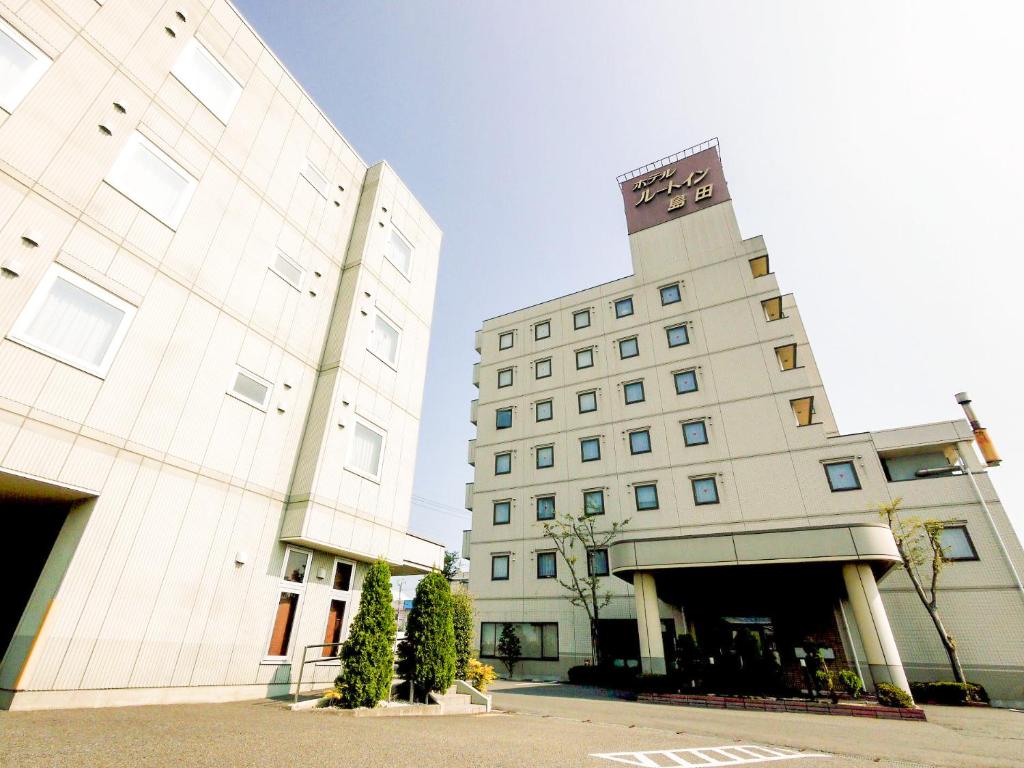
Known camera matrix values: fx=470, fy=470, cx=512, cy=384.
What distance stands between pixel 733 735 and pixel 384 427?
34.3ft

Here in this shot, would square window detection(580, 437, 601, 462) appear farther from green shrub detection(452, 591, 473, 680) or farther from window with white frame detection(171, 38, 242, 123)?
window with white frame detection(171, 38, 242, 123)

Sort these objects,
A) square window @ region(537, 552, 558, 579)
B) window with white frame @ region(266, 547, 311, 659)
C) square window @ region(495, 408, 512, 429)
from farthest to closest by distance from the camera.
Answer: square window @ region(495, 408, 512, 429) → square window @ region(537, 552, 558, 579) → window with white frame @ region(266, 547, 311, 659)

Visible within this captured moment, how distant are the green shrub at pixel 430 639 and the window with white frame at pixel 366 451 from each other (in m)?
3.44

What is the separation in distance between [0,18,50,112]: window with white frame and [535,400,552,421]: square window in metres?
26.4

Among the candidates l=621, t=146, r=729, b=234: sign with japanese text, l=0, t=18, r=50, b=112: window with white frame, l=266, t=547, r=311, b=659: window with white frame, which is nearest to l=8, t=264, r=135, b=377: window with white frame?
l=0, t=18, r=50, b=112: window with white frame

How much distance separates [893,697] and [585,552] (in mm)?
14843

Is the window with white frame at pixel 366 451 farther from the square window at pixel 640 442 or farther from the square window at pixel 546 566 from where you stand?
the square window at pixel 640 442

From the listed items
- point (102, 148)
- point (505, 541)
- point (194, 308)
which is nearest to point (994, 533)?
point (505, 541)

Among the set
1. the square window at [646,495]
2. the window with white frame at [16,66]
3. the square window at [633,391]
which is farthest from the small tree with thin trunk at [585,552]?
the window with white frame at [16,66]

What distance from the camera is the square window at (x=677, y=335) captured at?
28.6 metres

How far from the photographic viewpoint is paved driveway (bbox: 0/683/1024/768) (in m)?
4.38

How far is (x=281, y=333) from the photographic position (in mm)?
11617

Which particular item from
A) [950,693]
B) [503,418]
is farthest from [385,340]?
[950,693]

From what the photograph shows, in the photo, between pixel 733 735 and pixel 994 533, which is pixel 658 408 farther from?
pixel 733 735
